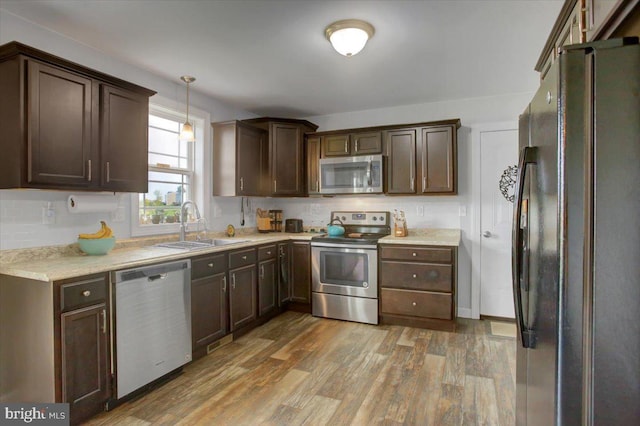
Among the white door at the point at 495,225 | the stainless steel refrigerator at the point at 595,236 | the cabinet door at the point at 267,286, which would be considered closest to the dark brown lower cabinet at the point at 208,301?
the cabinet door at the point at 267,286

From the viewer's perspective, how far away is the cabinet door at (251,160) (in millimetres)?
3859

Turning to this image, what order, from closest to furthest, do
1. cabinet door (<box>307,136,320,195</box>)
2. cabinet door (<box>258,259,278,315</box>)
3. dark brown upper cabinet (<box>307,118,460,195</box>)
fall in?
cabinet door (<box>258,259,278,315</box>) → dark brown upper cabinet (<box>307,118,460,195</box>) → cabinet door (<box>307,136,320,195</box>)

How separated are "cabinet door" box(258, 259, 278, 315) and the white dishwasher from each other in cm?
101

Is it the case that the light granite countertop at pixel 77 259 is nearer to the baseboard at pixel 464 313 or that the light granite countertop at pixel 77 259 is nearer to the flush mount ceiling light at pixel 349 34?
the flush mount ceiling light at pixel 349 34

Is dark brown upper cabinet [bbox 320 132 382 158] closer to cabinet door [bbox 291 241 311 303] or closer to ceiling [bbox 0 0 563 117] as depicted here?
ceiling [bbox 0 0 563 117]

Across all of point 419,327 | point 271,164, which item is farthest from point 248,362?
point 271,164

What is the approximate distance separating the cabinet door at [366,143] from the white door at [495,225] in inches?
45.2

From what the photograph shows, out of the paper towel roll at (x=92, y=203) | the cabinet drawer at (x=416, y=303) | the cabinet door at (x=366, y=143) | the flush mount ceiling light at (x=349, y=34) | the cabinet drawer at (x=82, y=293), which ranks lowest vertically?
the cabinet drawer at (x=416, y=303)

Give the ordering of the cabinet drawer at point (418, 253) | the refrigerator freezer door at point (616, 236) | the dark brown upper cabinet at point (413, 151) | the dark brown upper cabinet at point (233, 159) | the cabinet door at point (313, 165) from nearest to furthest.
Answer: the refrigerator freezer door at point (616, 236) < the cabinet drawer at point (418, 253) < the dark brown upper cabinet at point (413, 151) < the dark brown upper cabinet at point (233, 159) < the cabinet door at point (313, 165)

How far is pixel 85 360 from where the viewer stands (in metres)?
1.97

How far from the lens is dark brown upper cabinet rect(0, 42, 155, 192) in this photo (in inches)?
78.4

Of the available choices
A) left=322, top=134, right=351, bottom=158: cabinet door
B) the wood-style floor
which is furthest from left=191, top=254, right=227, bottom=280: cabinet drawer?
left=322, top=134, right=351, bottom=158: cabinet door

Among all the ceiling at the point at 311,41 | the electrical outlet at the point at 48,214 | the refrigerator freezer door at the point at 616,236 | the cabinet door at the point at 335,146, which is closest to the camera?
the refrigerator freezer door at the point at 616,236

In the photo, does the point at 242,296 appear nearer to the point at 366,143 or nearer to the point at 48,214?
the point at 48,214
